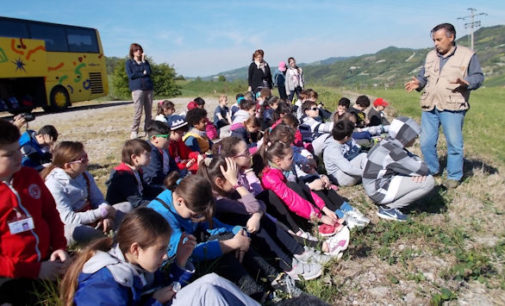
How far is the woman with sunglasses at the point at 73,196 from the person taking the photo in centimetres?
319

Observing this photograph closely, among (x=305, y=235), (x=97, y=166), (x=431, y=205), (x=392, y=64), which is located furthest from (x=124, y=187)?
(x=392, y=64)

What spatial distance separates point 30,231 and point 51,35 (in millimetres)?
16534

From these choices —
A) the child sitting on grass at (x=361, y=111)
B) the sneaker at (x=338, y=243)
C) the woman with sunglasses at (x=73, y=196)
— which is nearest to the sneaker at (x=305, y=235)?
the sneaker at (x=338, y=243)

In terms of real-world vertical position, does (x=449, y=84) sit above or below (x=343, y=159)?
above

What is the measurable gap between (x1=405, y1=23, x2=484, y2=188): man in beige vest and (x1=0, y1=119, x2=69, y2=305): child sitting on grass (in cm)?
470

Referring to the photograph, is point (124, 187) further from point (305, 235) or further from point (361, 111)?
point (361, 111)

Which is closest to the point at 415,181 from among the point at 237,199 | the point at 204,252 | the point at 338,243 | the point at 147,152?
the point at 338,243

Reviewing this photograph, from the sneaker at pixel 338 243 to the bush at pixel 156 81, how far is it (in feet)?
95.4

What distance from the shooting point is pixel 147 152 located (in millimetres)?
3883

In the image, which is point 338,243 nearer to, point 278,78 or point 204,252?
point 204,252

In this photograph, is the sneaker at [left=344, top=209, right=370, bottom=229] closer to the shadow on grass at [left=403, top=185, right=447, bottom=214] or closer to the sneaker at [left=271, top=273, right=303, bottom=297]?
the shadow on grass at [left=403, top=185, right=447, bottom=214]

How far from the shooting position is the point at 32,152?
5.25 m

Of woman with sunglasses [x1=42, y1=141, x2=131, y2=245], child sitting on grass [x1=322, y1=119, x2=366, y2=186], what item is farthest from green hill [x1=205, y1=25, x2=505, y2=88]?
woman with sunglasses [x1=42, y1=141, x2=131, y2=245]

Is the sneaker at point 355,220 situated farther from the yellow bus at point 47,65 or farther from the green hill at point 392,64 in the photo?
the green hill at point 392,64
